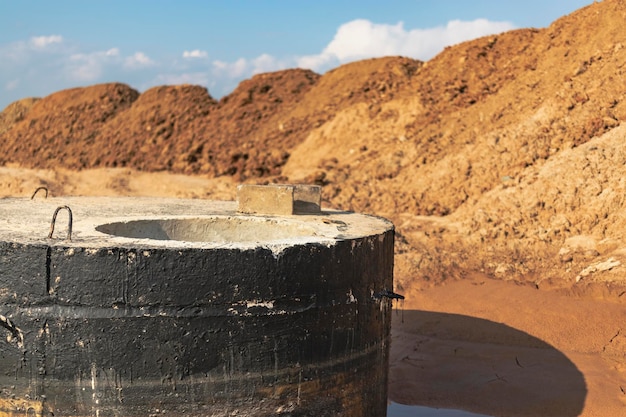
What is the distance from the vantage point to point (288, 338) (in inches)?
146

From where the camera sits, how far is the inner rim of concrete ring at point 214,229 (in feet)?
16.8

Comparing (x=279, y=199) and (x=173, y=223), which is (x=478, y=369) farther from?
(x=173, y=223)

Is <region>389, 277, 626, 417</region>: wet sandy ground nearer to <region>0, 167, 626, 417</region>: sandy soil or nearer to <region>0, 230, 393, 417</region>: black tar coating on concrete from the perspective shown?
<region>0, 167, 626, 417</region>: sandy soil

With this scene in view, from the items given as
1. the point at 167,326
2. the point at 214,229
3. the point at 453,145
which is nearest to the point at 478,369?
the point at 214,229

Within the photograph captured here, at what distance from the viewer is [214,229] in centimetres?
533

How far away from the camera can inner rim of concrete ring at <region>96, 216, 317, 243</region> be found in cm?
511

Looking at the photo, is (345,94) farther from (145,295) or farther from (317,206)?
(145,295)

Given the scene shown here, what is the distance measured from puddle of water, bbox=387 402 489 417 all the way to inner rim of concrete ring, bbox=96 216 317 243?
2.23m

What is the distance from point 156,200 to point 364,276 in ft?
9.93

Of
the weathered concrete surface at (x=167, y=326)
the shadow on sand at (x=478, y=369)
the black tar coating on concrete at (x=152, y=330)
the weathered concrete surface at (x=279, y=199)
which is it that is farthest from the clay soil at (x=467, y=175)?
the black tar coating on concrete at (x=152, y=330)

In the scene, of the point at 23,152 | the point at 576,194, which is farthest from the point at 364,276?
the point at 23,152

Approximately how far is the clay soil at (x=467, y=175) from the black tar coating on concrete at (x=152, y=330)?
11.7 ft

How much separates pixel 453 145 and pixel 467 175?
4.13 ft

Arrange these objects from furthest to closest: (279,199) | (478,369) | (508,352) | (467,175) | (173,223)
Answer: (467,175) → (508,352) → (478,369) → (279,199) → (173,223)
